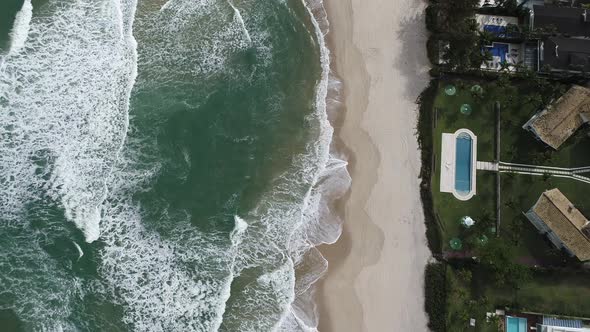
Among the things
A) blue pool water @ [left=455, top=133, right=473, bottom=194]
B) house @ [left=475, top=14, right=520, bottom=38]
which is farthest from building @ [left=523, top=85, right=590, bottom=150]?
house @ [left=475, top=14, right=520, bottom=38]

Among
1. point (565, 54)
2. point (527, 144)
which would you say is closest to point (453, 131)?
point (527, 144)

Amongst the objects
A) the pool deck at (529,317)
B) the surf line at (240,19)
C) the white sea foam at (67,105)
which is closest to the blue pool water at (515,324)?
the pool deck at (529,317)

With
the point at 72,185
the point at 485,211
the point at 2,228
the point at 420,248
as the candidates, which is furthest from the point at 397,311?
the point at 2,228

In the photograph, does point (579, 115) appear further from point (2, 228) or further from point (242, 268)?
point (2, 228)

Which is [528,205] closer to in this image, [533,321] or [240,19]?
[533,321]

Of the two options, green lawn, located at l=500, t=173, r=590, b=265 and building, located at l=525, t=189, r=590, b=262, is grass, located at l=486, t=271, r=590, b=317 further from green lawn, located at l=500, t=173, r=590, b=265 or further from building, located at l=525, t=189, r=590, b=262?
building, located at l=525, t=189, r=590, b=262

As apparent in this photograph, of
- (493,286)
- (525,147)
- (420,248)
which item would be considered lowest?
(493,286)

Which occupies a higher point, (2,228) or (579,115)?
(579,115)
